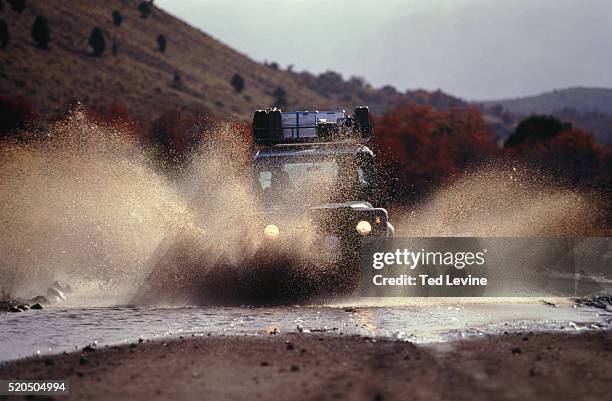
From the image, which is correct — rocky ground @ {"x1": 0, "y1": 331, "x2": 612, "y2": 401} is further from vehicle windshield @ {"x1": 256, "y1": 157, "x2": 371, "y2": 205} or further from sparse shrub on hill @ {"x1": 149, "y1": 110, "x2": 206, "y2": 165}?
sparse shrub on hill @ {"x1": 149, "y1": 110, "x2": 206, "y2": 165}

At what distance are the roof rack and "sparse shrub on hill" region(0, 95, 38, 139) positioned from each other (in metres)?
70.5

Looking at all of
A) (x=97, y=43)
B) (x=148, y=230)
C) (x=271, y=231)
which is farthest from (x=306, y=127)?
(x=97, y=43)

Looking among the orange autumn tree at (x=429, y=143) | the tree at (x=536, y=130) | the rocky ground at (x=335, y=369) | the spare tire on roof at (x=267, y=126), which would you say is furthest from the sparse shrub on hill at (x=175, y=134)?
the rocky ground at (x=335, y=369)

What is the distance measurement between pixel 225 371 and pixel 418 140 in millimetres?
110486

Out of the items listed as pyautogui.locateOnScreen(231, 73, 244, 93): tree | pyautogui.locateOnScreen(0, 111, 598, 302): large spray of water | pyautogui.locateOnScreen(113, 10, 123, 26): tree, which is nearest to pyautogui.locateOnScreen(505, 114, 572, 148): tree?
pyautogui.locateOnScreen(231, 73, 244, 93): tree

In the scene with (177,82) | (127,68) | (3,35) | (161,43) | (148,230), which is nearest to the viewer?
(148,230)

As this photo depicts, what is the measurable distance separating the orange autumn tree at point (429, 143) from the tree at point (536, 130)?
122 inches

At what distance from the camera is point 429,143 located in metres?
115

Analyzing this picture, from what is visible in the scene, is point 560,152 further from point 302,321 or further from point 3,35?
point 302,321

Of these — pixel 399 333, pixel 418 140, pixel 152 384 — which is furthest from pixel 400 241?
pixel 418 140

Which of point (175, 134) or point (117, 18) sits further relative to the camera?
point (117, 18)

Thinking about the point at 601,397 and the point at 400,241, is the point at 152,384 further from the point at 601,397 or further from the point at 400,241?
the point at 400,241

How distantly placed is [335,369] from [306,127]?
981 centimetres

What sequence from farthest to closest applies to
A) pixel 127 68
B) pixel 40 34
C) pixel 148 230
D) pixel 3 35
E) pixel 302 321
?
pixel 127 68, pixel 40 34, pixel 3 35, pixel 148 230, pixel 302 321
